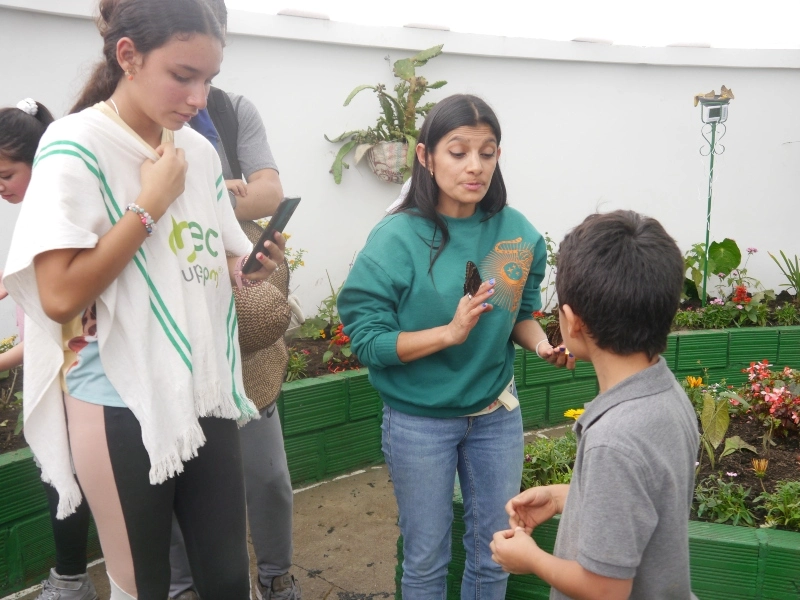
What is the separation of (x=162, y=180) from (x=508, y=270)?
1.09 metres

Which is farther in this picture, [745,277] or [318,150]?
[745,277]

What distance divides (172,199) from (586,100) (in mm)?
Answer: 5001

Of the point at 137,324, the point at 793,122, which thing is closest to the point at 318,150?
the point at 137,324

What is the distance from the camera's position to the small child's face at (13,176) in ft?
7.98

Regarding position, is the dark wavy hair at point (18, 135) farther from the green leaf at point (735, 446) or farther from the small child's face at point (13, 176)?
the green leaf at point (735, 446)

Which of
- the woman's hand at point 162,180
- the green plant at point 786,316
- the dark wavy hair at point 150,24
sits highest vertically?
the dark wavy hair at point 150,24

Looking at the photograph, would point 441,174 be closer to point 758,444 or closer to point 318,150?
point 758,444

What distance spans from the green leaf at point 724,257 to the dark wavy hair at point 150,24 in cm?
541

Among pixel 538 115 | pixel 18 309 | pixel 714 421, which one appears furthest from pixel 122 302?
pixel 538 115

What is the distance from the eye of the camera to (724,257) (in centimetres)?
636

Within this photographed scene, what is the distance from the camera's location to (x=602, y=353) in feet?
5.34

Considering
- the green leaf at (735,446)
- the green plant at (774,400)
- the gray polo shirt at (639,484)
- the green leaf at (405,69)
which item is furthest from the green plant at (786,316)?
the gray polo shirt at (639,484)

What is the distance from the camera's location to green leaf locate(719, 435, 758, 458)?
3.30m

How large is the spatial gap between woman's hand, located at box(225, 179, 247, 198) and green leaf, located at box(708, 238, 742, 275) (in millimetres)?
4778
